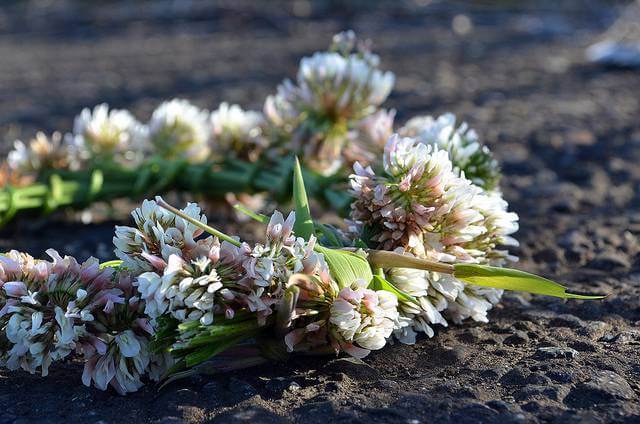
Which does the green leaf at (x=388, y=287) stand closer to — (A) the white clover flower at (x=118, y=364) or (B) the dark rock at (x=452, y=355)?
(B) the dark rock at (x=452, y=355)

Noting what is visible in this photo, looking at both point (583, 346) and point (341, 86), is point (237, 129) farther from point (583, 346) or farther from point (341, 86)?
point (583, 346)

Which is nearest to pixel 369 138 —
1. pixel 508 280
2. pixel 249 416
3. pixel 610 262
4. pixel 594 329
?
pixel 610 262

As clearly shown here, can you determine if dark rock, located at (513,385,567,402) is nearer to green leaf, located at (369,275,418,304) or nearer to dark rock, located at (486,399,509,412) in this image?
dark rock, located at (486,399,509,412)

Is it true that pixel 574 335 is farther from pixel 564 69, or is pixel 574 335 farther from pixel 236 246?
pixel 564 69

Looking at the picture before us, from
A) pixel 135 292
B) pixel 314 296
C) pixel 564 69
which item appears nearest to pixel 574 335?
pixel 314 296

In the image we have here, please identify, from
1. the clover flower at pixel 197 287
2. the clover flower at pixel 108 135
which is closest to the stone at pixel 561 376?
the clover flower at pixel 197 287

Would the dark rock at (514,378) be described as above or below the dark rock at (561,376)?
below
